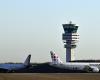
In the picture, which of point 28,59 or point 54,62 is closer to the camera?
point 28,59

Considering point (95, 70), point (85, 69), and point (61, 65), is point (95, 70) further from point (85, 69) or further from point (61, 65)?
point (61, 65)

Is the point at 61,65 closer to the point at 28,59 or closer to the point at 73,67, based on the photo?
the point at 73,67

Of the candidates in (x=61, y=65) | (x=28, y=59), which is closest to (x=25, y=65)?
(x=28, y=59)

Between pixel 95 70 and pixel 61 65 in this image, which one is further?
pixel 61 65

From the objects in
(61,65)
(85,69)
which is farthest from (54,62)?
(85,69)

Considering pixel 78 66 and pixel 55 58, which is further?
pixel 55 58

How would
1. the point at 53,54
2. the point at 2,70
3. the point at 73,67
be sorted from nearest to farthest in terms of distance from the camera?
1. the point at 2,70
2. the point at 73,67
3. the point at 53,54

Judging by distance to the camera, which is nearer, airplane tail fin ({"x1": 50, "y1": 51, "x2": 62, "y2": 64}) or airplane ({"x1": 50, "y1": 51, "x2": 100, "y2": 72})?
airplane ({"x1": 50, "y1": 51, "x2": 100, "y2": 72})

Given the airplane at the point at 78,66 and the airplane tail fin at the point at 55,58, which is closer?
the airplane at the point at 78,66

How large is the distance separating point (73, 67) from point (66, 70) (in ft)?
8.98

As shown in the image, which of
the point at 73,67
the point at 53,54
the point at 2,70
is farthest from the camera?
the point at 53,54

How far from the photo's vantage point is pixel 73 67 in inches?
5468

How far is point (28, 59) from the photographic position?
5212 inches

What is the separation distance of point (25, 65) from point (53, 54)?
74.3 feet
